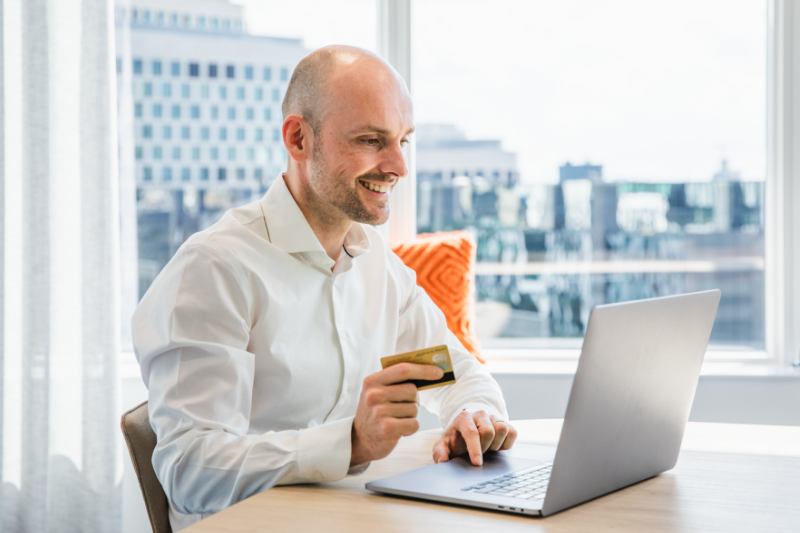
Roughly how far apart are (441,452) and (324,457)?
22 cm

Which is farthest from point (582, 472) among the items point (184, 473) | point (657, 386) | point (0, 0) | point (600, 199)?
point (0, 0)

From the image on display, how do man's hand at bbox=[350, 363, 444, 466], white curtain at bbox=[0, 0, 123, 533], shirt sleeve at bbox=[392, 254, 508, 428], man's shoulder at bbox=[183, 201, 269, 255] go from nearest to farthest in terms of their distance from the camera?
1. man's hand at bbox=[350, 363, 444, 466]
2. man's shoulder at bbox=[183, 201, 269, 255]
3. shirt sleeve at bbox=[392, 254, 508, 428]
4. white curtain at bbox=[0, 0, 123, 533]

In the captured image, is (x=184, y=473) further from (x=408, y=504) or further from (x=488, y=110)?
(x=488, y=110)

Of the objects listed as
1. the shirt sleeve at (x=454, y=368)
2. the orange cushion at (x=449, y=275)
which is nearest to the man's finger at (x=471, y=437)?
the shirt sleeve at (x=454, y=368)

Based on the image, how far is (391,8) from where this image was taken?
2605 millimetres

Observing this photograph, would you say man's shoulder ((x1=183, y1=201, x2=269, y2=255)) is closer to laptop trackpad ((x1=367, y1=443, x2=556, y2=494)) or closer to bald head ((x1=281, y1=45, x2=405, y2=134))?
bald head ((x1=281, y1=45, x2=405, y2=134))

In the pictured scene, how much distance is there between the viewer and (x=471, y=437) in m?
1.15

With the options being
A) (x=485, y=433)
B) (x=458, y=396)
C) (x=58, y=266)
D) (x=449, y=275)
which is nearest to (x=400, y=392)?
(x=485, y=433)

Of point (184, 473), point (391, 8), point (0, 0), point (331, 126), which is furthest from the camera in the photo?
point (391, 8)

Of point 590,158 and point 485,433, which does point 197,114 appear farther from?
point 485,433

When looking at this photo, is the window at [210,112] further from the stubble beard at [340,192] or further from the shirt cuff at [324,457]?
the shirt cuff at [324,457]

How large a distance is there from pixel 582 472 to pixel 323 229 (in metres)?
0.80

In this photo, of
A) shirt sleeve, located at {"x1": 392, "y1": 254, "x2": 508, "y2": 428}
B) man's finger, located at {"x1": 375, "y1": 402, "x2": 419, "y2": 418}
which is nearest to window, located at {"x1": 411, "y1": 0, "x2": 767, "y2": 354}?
shirt sleeve, located at {"x1": 392, "y1": 254, "x2": 508, "y2": 428}

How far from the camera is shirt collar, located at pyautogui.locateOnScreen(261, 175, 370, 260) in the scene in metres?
1.40
